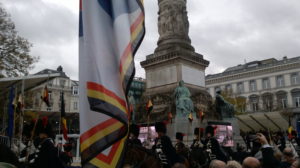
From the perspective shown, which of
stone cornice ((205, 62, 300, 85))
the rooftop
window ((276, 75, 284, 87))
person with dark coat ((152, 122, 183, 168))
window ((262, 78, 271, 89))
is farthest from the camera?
window ((262, 78, 271, 89))

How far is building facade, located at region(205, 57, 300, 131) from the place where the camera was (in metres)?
60.7

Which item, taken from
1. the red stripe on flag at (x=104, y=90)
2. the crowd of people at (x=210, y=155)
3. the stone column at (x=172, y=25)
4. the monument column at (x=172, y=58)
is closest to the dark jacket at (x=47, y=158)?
the crowd of people at (x=210, y=155)

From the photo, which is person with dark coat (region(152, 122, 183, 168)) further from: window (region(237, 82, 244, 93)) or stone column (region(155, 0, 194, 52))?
window (region(237, 82, 244, 93))

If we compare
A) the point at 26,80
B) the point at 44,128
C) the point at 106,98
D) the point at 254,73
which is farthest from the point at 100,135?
the point at 254,73

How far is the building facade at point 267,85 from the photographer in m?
60.7

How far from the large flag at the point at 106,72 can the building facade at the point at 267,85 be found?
57.5 meters

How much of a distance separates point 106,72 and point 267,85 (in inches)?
2614

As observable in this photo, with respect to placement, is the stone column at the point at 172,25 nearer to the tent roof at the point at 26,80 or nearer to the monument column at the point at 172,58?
the monument column at the point at 172,58

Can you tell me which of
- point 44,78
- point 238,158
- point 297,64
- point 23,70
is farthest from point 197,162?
point 297,64

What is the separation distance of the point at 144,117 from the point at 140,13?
57.9 feet

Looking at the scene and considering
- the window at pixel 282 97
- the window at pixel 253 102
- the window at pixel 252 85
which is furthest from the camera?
the window at pixel 252 85

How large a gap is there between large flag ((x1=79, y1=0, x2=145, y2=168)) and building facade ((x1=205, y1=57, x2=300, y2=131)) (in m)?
57.5

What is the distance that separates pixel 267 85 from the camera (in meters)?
64.8

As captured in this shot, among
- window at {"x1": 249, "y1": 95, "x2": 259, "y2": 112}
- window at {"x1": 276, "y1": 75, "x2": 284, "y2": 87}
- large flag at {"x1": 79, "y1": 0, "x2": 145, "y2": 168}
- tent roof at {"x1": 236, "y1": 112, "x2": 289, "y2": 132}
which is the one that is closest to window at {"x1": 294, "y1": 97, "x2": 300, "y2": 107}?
window at {"x1": 276, "y1": 75, "x2": 284, "y2": 87}
